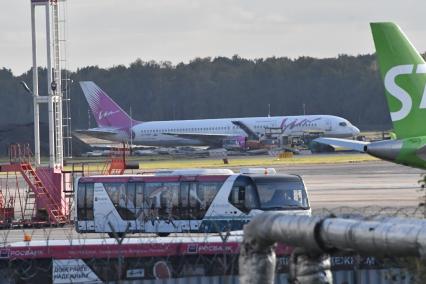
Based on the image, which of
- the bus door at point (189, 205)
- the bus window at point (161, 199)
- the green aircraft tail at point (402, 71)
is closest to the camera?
the green aircraft tail at point (402, 71)

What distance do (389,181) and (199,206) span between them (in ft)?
101

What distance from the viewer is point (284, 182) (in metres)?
40.4

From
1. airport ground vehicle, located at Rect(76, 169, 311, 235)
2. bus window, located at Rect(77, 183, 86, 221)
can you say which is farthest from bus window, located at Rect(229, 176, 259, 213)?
bus window, located at Rect(77, 183, 86, 221)

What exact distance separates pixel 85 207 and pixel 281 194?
7038 mm

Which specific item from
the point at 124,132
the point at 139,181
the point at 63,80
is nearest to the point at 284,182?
the point at 139,181

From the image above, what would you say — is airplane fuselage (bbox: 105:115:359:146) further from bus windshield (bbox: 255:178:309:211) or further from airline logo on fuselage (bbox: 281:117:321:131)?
bus windshield (bbox: 255:178:309:211)

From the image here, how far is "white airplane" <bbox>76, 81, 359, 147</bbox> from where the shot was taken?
127 metres

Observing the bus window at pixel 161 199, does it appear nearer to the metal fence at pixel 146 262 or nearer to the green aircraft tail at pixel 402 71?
the green aircraft tail at pixel 402 71

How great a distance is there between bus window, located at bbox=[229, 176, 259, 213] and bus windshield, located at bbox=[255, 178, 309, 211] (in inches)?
9.0

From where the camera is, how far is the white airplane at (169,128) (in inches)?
4995

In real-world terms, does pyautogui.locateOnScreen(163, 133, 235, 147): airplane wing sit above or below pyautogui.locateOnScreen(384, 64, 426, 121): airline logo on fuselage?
below

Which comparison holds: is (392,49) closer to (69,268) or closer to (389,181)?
(69,268)

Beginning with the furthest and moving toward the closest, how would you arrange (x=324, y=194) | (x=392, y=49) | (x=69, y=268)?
(x=324, y=194) → (x=392, y=49) → (x=69, y=268)

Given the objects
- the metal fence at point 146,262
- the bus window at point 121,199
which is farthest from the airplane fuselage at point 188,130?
the metal fence at point 146,262
